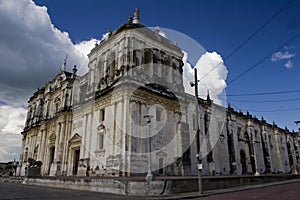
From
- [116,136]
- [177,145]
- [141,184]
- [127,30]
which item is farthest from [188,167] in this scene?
[127,30]

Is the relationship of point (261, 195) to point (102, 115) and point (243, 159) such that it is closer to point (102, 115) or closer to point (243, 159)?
point (102, 115)

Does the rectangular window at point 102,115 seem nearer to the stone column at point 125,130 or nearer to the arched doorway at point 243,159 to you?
the stone column at point 125,130

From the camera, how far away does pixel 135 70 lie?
2114 centimetres

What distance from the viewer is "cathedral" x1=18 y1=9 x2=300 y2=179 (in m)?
19.3

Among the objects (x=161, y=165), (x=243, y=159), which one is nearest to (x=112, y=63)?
(x=161, y=165)

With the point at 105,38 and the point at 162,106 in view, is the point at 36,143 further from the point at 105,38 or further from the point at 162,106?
the point at 162,106

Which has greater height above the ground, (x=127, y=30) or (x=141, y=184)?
(x=127, y=30)

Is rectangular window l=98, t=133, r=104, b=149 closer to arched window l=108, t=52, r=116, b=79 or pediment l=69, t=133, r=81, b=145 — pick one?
pediment l=69, t=133, r=81, b=145

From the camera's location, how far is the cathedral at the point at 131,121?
19.3 meters

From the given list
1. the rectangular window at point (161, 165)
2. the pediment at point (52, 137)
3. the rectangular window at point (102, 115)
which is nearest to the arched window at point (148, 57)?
the rectangular window at point (102, 115)

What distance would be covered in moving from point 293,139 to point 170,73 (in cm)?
4123

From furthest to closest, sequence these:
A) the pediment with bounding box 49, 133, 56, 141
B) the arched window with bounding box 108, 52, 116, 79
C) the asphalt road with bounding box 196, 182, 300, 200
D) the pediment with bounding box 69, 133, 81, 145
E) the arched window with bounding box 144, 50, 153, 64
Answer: the pediment with bounding box 49, 133, 56, 141
the pediment with bounding box 69, 133, 81, 145
the arched window with bounding box 144, 50, 153, 64
the arched window with bounding box 108, 52, 116, 79
the asphalt road with bounding box 196, 182, 300, 200

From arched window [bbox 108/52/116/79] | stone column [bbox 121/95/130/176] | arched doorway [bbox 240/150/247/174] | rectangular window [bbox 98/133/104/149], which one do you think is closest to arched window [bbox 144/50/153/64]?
arched window [bbox 108/52/116/79]

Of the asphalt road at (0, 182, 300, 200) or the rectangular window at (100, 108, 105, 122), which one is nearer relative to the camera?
the asphalt road at (0, 182, 300, 200)
